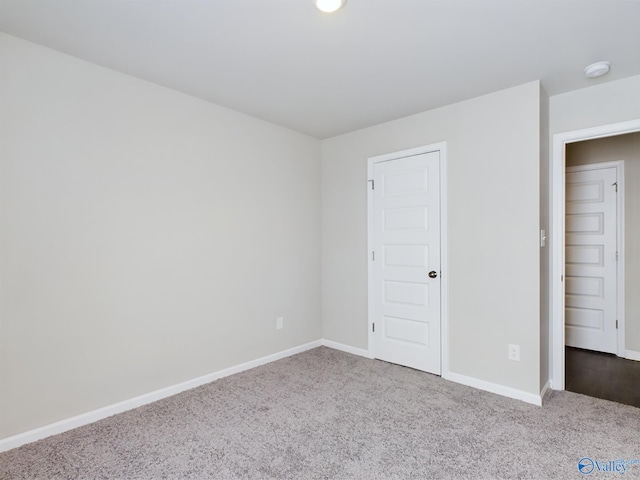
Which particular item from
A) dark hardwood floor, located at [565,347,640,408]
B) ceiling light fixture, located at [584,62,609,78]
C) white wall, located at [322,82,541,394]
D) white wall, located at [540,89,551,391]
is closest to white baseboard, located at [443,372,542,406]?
white wall, located at [322,82,541,394]

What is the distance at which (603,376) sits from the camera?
10.4 ft

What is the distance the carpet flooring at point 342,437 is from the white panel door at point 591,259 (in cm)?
162

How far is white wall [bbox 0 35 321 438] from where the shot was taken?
212cm

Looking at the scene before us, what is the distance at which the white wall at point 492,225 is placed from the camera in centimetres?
267

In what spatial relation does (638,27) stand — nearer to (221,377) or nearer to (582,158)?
(582,158)

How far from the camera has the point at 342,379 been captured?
10.2ft

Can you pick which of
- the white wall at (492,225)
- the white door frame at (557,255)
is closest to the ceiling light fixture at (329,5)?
the white wall at (492,225)

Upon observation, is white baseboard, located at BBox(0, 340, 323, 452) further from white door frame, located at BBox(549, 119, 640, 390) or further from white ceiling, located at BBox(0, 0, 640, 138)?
white door frame, located at BBox(549, 119, 640, 390)

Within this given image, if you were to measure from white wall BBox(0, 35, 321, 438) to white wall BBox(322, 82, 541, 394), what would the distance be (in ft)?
5.61

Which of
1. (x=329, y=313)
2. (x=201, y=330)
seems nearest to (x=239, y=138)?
(x=201, y=330)

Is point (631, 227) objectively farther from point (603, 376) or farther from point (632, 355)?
point (603, 376)

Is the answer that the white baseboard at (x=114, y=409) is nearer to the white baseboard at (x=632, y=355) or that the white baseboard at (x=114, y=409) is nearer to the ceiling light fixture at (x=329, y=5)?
the ceiling light fixture at (x=329, y=5)

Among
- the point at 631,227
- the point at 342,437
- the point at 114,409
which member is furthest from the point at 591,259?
the point at 114,409

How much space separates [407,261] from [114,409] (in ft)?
8.82
